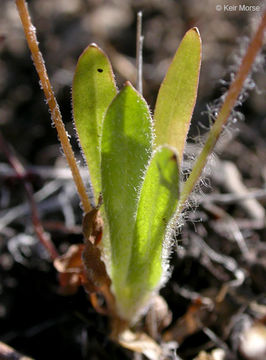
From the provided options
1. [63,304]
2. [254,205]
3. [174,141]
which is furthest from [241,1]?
[63,304]

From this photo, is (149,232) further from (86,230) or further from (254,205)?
(254,205)

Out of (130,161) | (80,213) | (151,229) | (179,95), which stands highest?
(179,95)

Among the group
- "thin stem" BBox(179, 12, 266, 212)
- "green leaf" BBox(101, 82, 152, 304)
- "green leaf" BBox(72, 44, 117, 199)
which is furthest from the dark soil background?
"green leaf" BBox(72, 44, 117, 199)

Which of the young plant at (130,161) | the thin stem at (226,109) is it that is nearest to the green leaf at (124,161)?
the young plant at (130,161)

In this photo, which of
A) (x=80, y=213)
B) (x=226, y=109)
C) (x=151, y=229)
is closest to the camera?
(x=226, y=109)

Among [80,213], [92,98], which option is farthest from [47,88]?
[80,213]

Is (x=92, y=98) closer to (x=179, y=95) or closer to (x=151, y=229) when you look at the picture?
(x=179, y=95)
